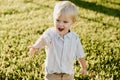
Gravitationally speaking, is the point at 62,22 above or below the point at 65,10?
below

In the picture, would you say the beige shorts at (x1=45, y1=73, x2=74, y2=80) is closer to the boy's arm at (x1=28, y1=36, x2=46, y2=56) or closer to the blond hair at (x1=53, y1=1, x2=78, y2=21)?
the boy's arm at (x1=28, y1=36, x2=46, y2=56)

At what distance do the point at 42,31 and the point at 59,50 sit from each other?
14.0 ft

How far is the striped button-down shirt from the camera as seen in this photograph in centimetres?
403

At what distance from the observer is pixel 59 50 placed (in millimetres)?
4047

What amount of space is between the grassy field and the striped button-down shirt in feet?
5.47

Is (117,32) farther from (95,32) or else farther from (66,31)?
(66,31)

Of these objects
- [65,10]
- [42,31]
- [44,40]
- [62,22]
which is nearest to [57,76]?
[44,40]

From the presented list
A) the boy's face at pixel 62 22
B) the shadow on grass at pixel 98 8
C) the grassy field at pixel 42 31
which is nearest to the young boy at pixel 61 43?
the boy's face at pixel 62 22

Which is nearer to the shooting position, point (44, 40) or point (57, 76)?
point (44, 40)

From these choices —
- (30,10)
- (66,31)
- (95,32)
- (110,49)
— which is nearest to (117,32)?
(95,32)

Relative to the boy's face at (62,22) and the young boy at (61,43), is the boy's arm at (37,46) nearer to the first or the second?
the young boy at (61,43)

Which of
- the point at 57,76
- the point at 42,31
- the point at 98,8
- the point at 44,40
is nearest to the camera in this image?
the point at 44,40

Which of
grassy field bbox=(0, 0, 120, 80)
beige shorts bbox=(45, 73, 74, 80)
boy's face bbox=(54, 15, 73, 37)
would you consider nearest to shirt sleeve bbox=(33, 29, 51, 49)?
boy's face bbox=(54, 15, 73, 37)

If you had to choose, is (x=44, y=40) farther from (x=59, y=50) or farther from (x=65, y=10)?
(x=65, y=10)
